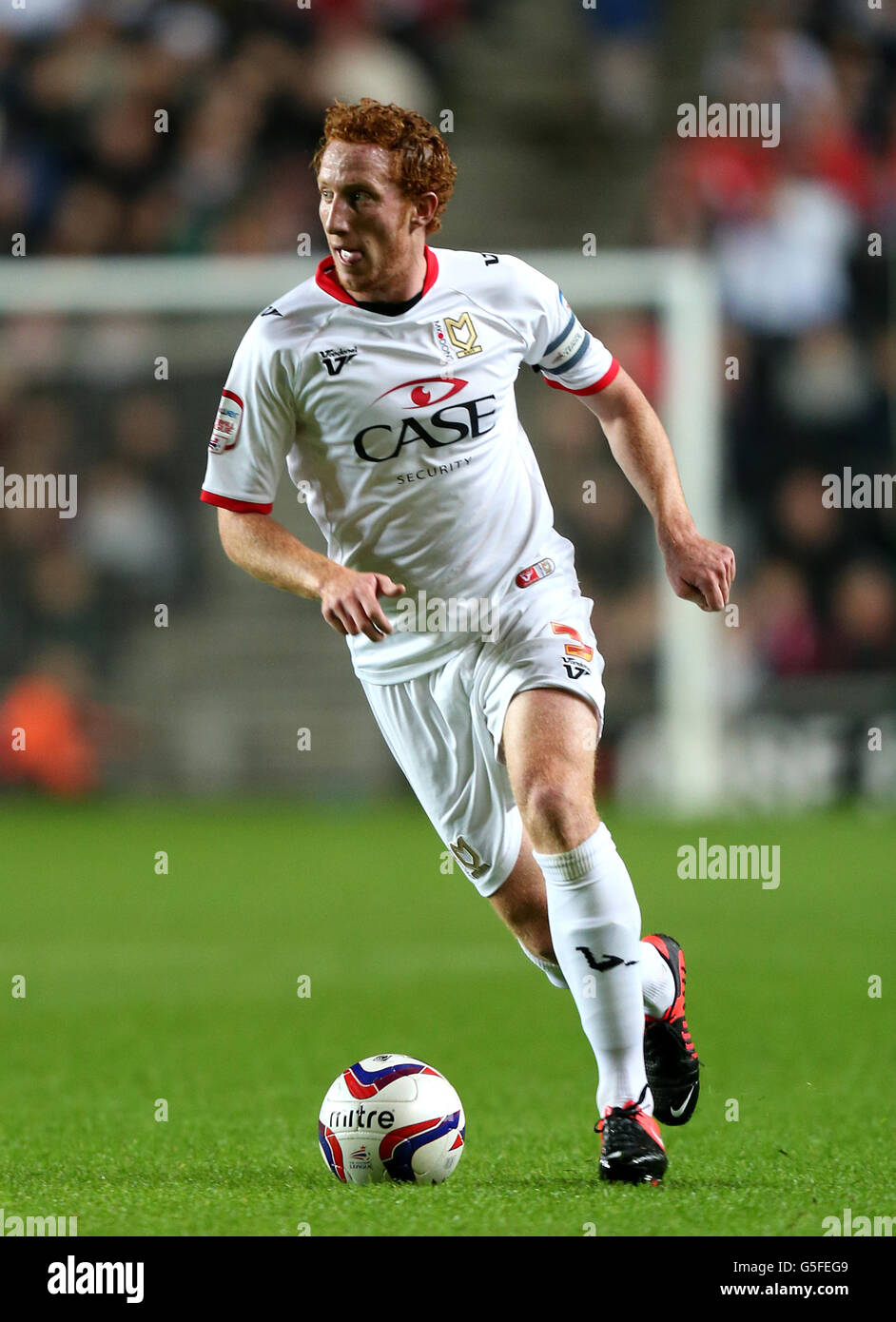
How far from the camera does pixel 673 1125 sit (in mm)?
5172

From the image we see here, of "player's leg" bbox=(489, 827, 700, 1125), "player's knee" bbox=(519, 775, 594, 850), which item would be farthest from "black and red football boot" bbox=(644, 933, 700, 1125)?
"player's knee" bbox=(519, 775, 594, 850)

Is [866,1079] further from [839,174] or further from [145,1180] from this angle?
[839,174]

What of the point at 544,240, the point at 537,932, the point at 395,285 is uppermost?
the point at 544,240

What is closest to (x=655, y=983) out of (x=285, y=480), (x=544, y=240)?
(x=285, y=480)

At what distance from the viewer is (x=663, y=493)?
4949 mm

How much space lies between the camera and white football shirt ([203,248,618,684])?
4.71 meters

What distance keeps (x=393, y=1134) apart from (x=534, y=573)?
1.37 m

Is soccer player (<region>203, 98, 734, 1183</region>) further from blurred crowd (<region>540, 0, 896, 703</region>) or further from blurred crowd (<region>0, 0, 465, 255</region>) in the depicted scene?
blurred crowd (<region>0, 0, 465, 255</region>)

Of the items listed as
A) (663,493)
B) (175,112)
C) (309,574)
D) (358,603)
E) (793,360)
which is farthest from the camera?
(175,112)

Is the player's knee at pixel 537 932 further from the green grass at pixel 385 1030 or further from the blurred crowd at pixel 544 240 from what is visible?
the blurred crowd at pixel 544 240

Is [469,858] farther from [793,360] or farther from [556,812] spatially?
[793,360]

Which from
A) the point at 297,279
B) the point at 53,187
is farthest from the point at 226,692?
the point at 53,187

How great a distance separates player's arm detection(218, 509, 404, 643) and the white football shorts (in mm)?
399

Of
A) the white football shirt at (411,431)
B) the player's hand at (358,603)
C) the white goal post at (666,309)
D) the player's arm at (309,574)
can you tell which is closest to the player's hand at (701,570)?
the white football shirt at (411,431)
